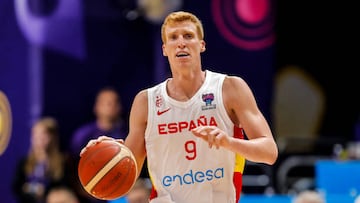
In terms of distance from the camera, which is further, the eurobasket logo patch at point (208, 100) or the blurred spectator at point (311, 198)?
the blurred spectator at point (311, 198)

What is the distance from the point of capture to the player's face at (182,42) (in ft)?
21.8

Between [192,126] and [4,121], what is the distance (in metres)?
6.32

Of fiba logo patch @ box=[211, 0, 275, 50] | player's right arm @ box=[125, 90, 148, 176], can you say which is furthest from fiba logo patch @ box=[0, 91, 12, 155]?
player's right arm @ box=[125, 90, 148, 176]

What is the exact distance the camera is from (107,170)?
6.43m

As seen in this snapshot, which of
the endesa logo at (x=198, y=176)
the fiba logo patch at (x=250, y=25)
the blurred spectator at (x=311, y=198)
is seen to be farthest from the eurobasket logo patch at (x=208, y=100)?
the fiba logo patch at (x=250, y=25)

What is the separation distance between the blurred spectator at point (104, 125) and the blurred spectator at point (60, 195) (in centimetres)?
122

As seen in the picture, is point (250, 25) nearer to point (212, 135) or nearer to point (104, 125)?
point (104, 125)

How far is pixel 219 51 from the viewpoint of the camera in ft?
45.9

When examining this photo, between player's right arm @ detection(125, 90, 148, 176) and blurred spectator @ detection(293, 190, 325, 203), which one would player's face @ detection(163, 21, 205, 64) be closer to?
player's right arm @ detection(125, 90, 148, 176)

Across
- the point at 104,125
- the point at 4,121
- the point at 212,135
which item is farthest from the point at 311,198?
the point at 4,121

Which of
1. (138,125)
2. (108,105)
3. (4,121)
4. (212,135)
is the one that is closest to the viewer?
(212,135)

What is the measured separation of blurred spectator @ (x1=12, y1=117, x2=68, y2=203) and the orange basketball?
15.4 feet

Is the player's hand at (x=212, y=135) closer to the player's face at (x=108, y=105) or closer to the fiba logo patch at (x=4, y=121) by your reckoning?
the player's face at (x=108, y=105)

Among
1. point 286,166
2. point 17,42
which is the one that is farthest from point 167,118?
point 286,166
